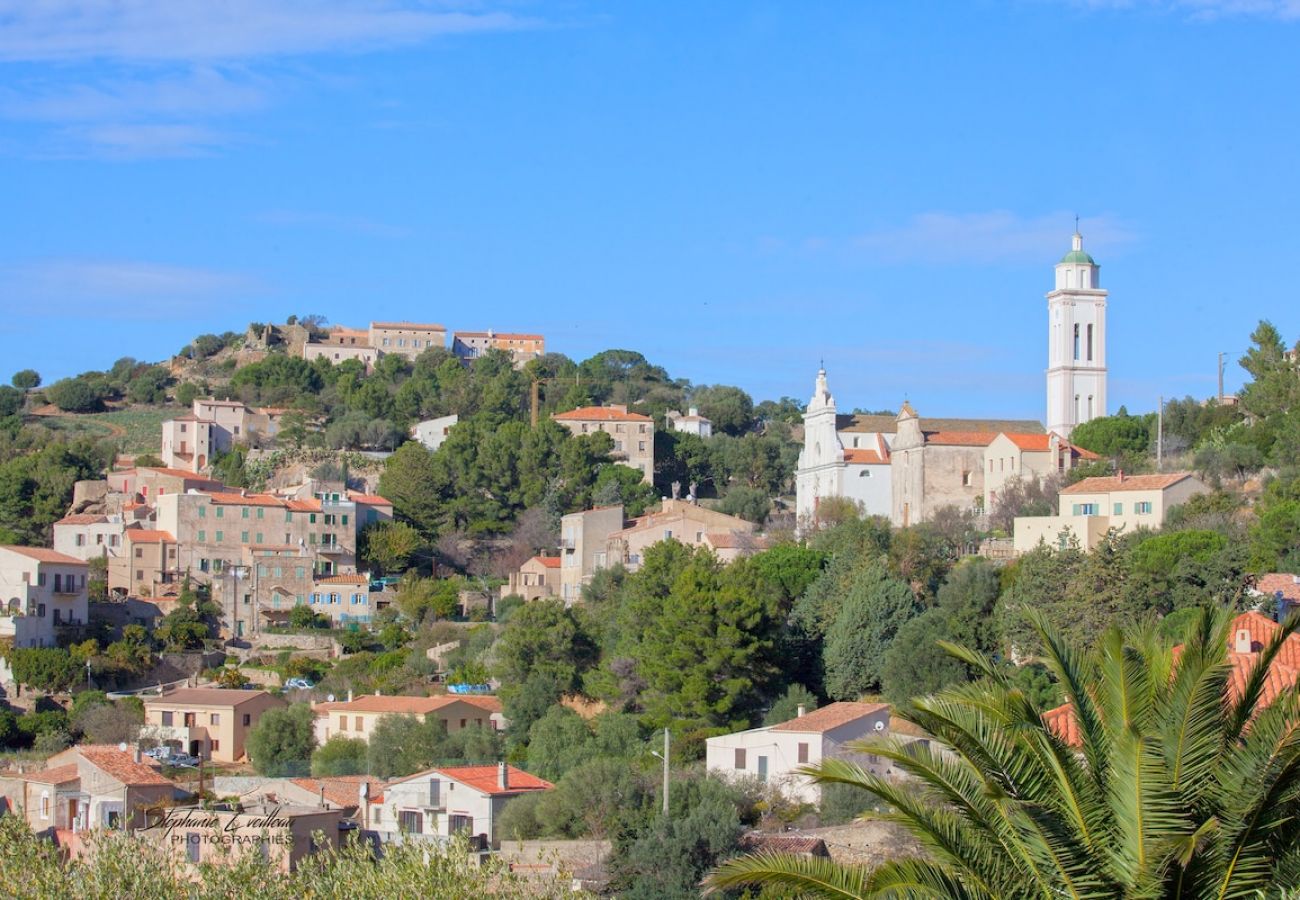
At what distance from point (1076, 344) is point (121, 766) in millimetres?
48737

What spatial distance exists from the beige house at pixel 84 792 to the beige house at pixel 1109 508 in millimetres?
25884

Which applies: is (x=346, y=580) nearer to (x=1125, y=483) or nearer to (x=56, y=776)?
Result: (x=1125, y=483)

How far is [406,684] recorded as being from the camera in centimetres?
5044

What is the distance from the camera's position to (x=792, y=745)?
3572 centimetres

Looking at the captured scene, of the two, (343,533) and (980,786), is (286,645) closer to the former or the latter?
(343,533)

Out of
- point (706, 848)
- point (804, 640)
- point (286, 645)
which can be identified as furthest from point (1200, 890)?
point (286, 645)

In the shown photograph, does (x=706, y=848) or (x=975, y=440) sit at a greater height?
(x=975, y=440)

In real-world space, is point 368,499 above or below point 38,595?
above

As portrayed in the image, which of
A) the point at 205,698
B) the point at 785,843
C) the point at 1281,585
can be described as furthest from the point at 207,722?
the point at 1281,585

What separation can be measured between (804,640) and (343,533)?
24681mm

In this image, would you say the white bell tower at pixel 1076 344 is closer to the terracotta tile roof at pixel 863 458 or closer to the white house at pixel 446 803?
the terracotta tile roof at pixel 863 458

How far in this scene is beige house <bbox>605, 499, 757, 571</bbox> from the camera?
60844mm

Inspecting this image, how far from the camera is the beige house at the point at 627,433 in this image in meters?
81.1

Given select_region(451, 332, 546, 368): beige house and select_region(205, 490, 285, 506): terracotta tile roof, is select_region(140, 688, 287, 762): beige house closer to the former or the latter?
select_region(205, 490, 285, 506): terracotta tile roof
